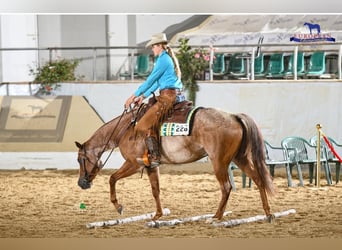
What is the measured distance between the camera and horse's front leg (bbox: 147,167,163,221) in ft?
28.7

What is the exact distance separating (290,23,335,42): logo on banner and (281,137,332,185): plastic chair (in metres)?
0.72

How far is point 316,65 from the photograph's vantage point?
8.79m

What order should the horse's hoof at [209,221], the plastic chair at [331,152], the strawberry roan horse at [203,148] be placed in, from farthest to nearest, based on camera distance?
the plastic chair at [331,152] → the horse's hoof at [209,221] → the strawberry roan horse at [203,148]

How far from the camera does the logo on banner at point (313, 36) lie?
8.70m

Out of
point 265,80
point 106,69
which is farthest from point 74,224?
point 265,80

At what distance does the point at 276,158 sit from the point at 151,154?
36.2 inches

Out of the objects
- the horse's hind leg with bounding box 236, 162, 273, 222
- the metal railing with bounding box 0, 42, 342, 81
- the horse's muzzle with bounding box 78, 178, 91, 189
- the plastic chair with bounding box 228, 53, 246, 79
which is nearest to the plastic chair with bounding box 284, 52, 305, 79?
the metal railing with bounding box 0, 42, 342, 81

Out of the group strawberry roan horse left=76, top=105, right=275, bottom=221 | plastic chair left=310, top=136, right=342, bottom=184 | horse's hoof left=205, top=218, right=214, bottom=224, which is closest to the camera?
strawberry roan horse left=76, top=105, right=275, bottom=221

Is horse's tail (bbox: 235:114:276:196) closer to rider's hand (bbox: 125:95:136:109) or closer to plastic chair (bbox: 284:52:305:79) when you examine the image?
plastic chair (bbox: 284:52:305:79)

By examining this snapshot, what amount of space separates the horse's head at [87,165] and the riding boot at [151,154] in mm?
337

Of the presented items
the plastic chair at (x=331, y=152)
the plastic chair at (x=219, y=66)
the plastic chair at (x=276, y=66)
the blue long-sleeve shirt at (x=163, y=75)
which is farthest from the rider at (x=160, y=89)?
the plastic chair at (x=331, y=152)

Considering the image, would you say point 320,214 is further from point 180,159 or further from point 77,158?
point 77,158

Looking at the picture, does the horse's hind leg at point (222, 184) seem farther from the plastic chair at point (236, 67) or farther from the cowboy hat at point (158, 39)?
the cowboy hat at point (158, 39)

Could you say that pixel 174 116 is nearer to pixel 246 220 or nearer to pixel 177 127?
pixel 177 127
